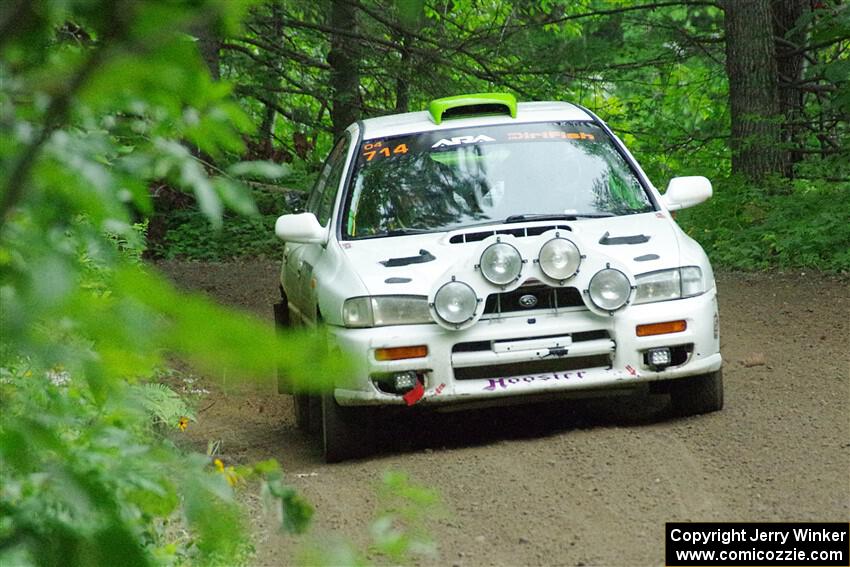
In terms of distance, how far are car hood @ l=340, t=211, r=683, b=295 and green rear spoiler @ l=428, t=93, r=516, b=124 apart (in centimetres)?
122

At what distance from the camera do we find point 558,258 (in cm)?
736

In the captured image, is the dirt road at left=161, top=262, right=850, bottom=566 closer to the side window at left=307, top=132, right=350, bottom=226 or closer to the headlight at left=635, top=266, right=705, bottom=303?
the headlight at left=635, top=266, right=705, bottom=303

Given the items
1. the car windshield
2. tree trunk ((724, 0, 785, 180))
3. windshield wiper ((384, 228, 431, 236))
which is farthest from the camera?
tree trunk ((724, 0, 785, 180))

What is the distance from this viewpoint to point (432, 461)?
23.7 ft

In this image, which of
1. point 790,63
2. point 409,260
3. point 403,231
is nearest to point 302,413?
point 403,231

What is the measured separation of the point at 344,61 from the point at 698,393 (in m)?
11.0

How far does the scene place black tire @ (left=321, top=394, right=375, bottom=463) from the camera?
296 inches

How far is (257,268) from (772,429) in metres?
11.6

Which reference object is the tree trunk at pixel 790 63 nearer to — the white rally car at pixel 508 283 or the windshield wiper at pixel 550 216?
the white rally car at pixel 508 283

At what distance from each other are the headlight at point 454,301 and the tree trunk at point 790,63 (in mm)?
11097

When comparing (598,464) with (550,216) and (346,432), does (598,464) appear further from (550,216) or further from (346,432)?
(550,216)

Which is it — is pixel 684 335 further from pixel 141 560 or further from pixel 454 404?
pixel 141 560

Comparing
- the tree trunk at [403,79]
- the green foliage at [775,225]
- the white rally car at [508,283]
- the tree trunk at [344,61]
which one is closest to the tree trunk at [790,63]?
the green foliage at [775,225]

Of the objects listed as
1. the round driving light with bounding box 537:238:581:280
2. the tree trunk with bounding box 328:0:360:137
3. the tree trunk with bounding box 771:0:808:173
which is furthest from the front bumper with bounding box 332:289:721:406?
the tree trunk with bounding box 771:0:808:173
